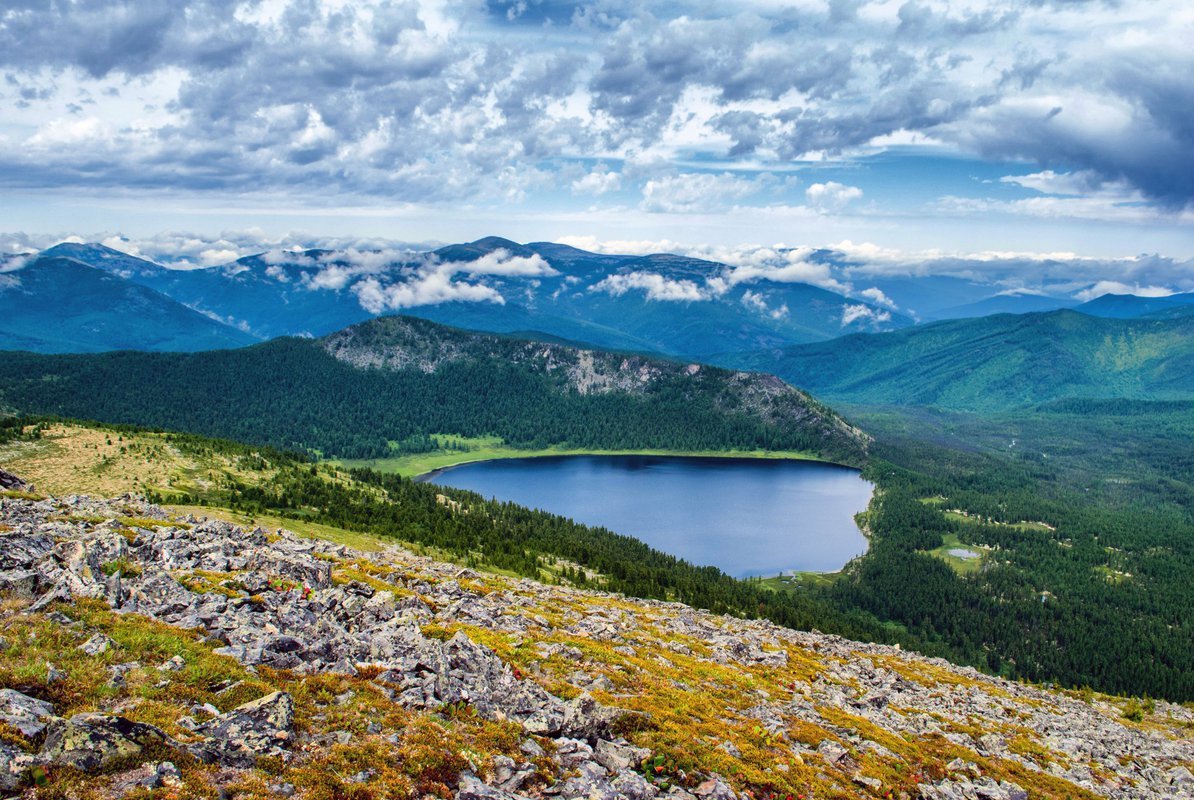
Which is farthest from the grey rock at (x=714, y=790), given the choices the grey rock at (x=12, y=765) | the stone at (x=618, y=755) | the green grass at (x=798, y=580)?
the green grass at (x=798, y=580)

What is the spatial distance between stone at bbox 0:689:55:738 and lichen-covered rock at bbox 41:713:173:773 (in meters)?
0.55

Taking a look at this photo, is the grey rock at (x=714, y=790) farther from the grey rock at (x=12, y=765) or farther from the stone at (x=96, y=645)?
the stone at (x=96, y=645)

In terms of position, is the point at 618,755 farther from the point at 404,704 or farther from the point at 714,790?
the point at 404,704

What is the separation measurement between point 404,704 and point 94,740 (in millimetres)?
10525

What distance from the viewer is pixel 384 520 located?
129875 mm

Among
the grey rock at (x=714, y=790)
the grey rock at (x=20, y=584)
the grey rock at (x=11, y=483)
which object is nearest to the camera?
the grey rock at (x=714, y=790)

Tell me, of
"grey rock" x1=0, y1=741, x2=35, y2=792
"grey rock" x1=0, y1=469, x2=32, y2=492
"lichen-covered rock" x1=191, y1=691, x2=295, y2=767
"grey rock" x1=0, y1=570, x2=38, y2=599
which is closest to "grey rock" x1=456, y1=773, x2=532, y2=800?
"lichen-covered rock" x1=191, y1=691, x2=295, y2=767

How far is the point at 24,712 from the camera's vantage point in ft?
61.2

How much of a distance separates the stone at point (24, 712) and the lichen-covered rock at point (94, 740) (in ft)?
1.81

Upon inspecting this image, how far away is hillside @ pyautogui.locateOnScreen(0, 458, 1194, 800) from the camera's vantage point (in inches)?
785

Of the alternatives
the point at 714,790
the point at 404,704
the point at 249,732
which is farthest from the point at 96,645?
the point at 714,790

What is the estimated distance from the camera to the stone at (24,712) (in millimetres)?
18027

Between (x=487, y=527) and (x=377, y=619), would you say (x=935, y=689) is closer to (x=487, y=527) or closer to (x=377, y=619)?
(x=377, y=619)

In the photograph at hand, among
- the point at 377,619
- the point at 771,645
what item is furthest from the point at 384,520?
the point at 377,619
